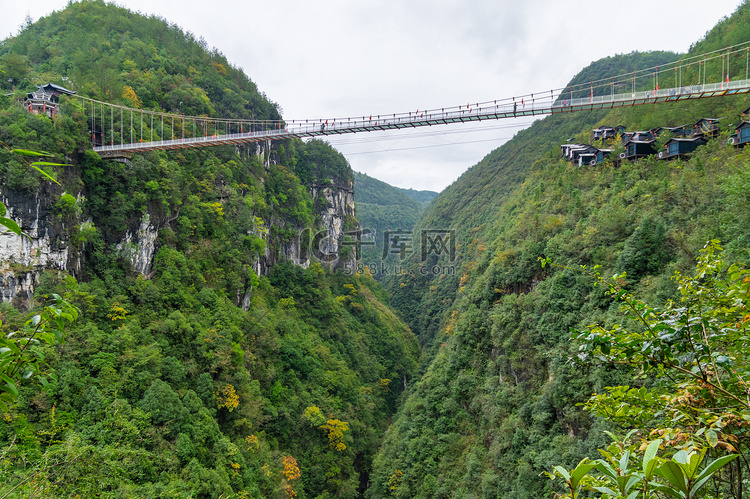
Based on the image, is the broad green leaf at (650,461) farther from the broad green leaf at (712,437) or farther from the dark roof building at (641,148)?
the dark roof building at (641,148)

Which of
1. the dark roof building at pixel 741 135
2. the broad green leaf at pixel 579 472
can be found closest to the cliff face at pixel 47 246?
the broad green leaf at pixel 579 472

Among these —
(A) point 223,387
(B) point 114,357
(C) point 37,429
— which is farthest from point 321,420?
(C) point 37,429

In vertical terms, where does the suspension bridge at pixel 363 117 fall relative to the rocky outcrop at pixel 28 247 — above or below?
above

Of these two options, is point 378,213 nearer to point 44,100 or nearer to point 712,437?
point 44,100

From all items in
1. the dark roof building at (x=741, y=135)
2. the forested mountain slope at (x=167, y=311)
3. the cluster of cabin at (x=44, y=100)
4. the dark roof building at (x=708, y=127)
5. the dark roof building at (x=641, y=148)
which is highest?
the cluster of cabin at (x=44, y=100)

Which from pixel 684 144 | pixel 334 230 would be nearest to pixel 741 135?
pixel 684 144

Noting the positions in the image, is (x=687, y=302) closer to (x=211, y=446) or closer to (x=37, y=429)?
(x=37, y=429)

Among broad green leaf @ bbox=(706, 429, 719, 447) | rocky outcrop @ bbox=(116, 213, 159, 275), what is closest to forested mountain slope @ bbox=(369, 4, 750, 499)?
broad green leaf @ bbox=(706, 429, 719, 447)
